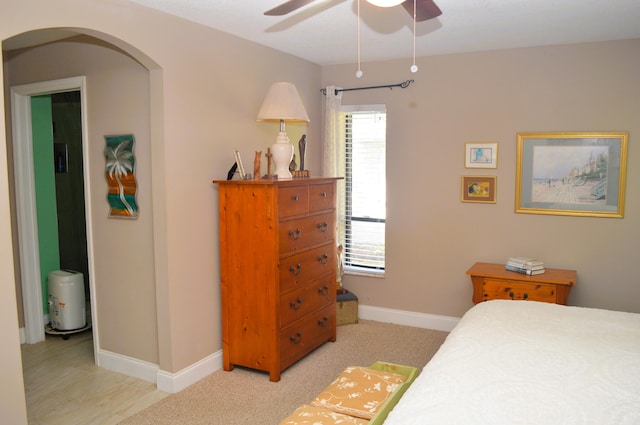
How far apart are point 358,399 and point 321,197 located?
1870 millimetres

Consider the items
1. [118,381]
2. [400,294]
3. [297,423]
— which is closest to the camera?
[297,423]

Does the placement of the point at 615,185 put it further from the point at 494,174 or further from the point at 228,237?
the point at 228,237

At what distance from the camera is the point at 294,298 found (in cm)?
368

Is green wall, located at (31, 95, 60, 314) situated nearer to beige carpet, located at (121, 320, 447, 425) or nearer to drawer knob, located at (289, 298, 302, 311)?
beige carpet, located at (121, 320, 447, 425)

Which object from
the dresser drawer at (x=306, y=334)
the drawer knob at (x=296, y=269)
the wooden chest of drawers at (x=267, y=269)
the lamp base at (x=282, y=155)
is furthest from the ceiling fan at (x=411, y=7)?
the dresser drawer at (x=306, y=334)

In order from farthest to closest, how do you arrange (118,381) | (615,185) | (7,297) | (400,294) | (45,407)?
(400,294)
(615,185)
(118,381)
(45,407)
(7,297)

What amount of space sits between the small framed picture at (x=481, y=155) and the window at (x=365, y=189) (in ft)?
2.55

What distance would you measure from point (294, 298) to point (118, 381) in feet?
4.50

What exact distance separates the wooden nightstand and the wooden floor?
8.15 ft

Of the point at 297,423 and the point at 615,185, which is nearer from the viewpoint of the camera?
the point at 297,423

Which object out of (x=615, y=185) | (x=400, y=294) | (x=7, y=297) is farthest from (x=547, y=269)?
(x=7, y=297)

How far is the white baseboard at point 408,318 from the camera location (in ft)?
14.9

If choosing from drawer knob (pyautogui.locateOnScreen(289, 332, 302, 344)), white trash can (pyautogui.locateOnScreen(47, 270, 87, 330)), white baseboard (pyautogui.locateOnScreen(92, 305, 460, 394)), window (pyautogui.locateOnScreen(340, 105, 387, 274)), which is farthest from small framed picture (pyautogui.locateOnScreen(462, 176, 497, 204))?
white trash can (pyautogui.locateOnScreen(47, 270, 87, 330))

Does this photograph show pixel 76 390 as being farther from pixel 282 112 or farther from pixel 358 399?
pixel 282 112
